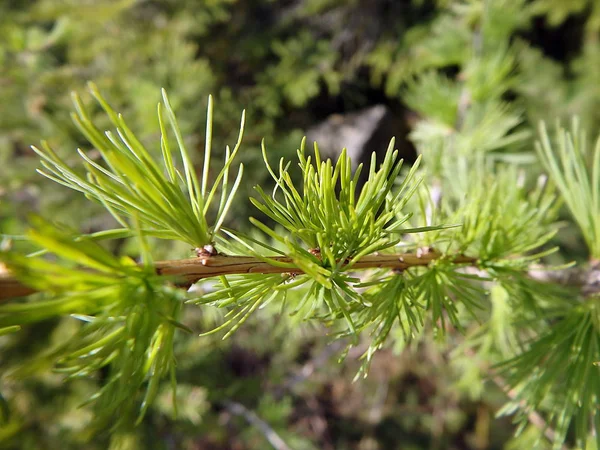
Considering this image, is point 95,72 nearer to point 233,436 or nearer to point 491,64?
point 491,64

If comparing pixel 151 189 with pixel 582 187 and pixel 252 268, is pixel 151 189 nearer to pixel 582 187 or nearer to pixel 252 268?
pixel 252 268

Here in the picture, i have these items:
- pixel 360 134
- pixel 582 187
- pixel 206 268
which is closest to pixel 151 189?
pixel 206 268

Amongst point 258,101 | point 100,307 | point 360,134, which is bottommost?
point 100,307

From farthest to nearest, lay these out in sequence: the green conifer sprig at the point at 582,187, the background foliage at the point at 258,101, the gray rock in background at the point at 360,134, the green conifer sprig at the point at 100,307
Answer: the gray rock in background at the point at 360,134, the background foliage at the point at 258,101, the green conifer sprig at the point at 582,187, the green conifer sprig at the point at 100,307

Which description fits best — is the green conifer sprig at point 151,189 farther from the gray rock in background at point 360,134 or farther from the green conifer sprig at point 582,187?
the gray rock in background at point 360,134

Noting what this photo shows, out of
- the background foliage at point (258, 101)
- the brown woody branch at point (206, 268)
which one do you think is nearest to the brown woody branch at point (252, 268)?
the brown woody branch at point (206, 268)

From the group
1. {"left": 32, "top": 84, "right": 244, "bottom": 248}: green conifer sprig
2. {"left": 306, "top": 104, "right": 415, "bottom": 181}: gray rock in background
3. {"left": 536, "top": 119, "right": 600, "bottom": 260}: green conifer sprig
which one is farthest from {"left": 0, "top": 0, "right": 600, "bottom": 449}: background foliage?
{"left": 32, "top": 84, "right": 244, "bottom": 248}: green conifer sprig

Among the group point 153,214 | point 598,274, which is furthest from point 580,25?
point 153,214

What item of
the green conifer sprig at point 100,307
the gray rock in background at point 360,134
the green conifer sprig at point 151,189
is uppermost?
the gray rock in background at point 360,134

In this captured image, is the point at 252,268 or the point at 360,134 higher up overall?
the point at 360,134
